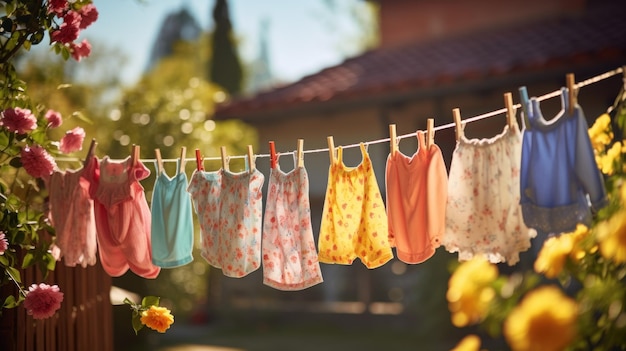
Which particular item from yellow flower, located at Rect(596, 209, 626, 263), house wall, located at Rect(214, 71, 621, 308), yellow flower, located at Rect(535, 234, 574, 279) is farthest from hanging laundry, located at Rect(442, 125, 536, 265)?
house wall, located at Rect(214, 71, 621, 308)

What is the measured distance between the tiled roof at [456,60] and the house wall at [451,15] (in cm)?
27

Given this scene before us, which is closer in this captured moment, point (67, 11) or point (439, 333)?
point (67, 11)

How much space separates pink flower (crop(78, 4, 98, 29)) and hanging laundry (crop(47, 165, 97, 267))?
2.48 ft

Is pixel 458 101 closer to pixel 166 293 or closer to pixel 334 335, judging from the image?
pixel 334 335

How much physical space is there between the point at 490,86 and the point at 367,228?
4.41m

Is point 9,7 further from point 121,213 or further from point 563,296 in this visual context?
point 563,296

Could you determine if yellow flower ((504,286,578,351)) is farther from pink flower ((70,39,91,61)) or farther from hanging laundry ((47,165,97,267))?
pink flower ((70,39,91,61))

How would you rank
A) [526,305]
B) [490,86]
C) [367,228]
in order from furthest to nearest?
1. [490,86]
2. [367,228]
3. [526,305]

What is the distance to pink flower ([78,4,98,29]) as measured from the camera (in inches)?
160

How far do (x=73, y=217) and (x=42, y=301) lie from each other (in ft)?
2.07

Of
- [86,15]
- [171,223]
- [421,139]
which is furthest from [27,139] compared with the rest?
[421,139]

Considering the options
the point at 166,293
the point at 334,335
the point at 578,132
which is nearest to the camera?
the point at 578,132

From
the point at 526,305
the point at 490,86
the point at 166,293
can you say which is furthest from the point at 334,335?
the point at 526,305

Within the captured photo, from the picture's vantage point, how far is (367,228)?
12.3 feet
